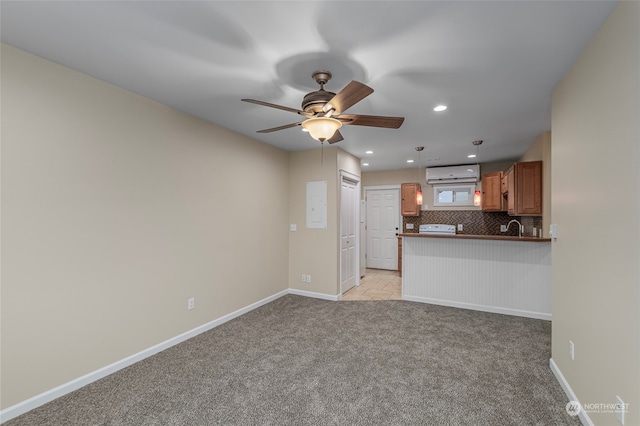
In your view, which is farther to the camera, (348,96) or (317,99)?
(317,99)

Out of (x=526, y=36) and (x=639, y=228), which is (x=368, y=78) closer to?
(x=526, y=36)

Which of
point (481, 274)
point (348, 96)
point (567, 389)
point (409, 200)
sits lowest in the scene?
point (567, 389)

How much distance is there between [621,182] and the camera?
4.88ft

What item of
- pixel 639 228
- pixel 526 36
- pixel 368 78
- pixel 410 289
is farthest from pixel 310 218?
pixel 639 228

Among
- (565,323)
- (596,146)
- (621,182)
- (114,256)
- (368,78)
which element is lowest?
(565,323)

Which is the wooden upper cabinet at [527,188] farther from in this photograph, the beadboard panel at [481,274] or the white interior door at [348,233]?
the white interior door at [348,233]

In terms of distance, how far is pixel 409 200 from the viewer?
6.43 m

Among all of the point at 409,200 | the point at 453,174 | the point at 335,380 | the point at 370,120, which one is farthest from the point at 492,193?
the point at 335,380

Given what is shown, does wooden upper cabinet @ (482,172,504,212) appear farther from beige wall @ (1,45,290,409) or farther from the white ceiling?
beige wall @ (1,45,290,409)

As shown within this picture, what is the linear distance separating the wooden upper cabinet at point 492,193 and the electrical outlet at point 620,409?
434 cm

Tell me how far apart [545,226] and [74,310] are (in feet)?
17.8

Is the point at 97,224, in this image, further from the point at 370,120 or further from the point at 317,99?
the point at 370,120

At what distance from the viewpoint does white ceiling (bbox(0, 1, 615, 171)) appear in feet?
5.23

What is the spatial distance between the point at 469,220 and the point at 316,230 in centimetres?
380
